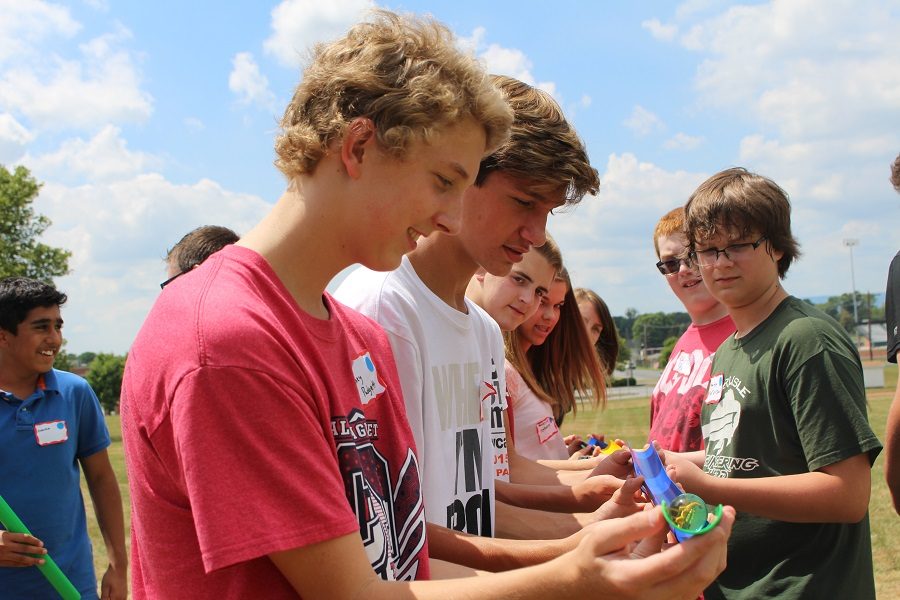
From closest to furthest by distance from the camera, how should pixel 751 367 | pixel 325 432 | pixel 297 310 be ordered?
pixel 325 432, pixel 297 310, pixel 751 367

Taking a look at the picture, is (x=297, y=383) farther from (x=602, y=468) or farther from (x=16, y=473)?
(x=16, y=473)

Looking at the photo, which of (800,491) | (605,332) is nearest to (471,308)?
(800,491)

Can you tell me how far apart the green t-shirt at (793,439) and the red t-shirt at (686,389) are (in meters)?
0.71

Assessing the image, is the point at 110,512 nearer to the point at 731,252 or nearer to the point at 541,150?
the point at 541,150

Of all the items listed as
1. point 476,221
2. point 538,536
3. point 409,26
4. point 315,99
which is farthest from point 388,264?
point 538,536

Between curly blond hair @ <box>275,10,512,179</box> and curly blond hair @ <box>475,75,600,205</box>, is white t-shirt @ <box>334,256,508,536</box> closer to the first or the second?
curly blond hair @ <box>475,75,600,205</box>

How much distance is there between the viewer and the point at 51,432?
468 cm

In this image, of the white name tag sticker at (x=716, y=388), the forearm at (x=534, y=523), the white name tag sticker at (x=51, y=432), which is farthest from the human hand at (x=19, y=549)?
the white name tag sticker at (x=716, y=388)

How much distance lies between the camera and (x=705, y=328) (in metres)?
4.29

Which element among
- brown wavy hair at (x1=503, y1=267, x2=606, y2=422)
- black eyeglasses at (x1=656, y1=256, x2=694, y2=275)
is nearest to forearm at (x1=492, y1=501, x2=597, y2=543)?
brown wavy hair at (x1=503, y1=267, x2=606, y2=422)

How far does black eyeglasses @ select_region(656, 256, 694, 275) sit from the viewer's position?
4449 mm

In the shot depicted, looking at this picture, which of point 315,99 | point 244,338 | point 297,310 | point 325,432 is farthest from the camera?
point 315,99

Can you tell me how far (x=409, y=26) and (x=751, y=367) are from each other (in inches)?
77.5

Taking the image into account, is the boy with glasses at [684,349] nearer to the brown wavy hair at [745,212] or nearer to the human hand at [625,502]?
the brown wavy hair at [745,212]
